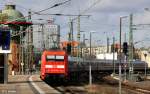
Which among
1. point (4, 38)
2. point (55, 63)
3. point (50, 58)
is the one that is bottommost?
point (55, 63)

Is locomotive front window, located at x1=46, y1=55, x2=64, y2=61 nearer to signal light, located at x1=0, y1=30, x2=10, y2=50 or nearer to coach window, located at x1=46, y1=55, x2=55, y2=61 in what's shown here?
coach window, located at x1=46, y1=55, x2=55, y2=61

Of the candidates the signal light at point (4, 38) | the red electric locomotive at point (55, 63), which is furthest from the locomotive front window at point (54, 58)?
the signal light at point (4, 38)

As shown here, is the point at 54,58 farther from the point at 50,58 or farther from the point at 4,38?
the point at 4,38

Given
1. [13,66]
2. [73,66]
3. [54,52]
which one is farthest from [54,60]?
[13,66]

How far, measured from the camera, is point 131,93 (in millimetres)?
45531

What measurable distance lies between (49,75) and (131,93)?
9.41 meters

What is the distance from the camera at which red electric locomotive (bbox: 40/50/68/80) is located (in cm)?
4988

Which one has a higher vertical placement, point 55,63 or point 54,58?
point 54,58

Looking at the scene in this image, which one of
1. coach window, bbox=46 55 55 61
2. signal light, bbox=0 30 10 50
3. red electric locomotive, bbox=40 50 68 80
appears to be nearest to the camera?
signal light, bbox=0 30 10 50

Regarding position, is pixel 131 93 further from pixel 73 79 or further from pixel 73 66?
pixel 73 79

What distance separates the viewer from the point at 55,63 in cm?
5019

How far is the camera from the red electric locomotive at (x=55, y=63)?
49.9 metres

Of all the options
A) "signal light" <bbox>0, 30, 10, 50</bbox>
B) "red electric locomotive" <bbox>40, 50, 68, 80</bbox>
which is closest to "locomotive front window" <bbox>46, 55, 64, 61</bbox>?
"red electric locomotive" <bbox>40, 50, 68, 80</bbox>

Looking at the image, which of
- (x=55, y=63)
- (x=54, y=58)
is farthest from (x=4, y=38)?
(x=55, y=63)
